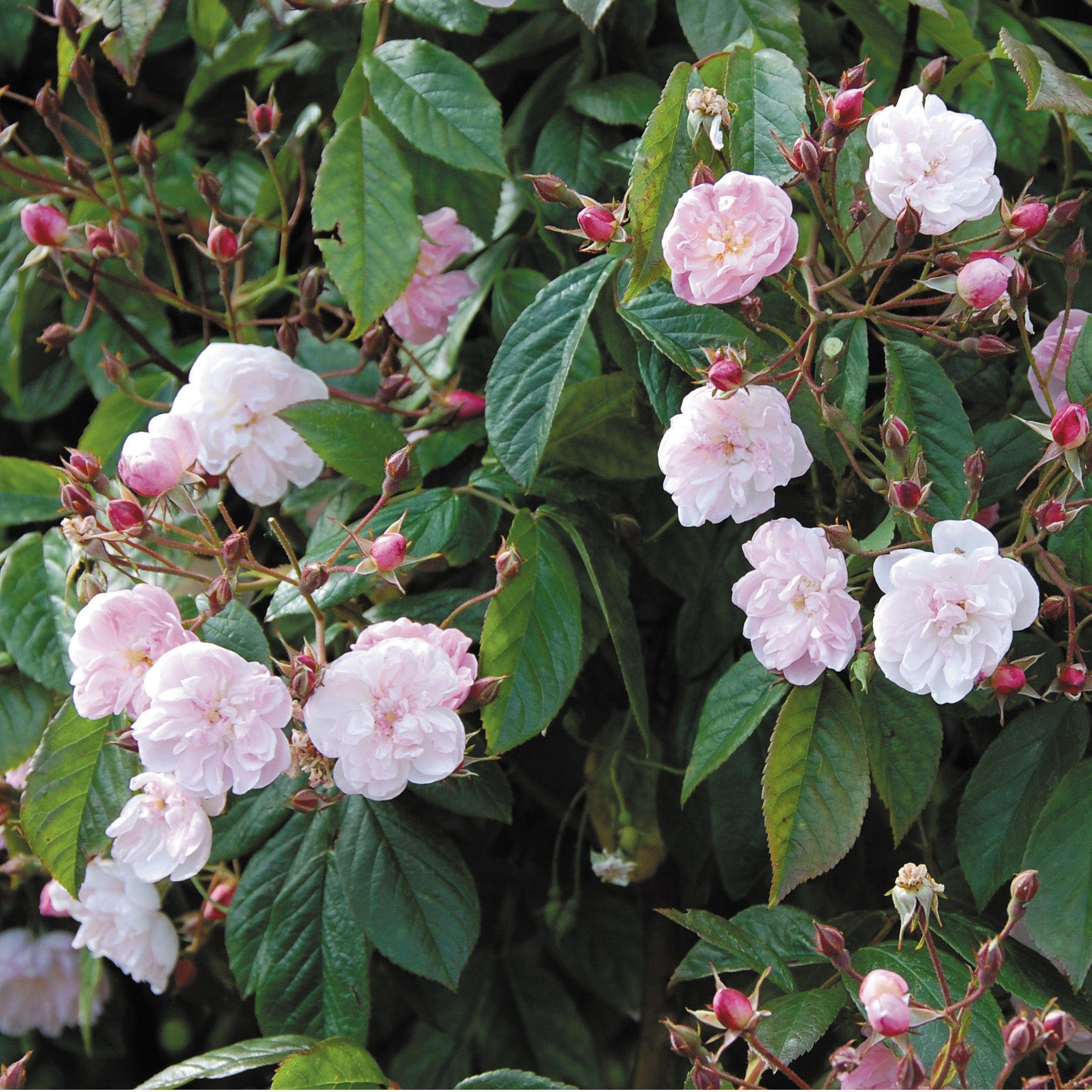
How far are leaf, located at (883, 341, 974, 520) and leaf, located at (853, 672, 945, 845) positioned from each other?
0.12 meters

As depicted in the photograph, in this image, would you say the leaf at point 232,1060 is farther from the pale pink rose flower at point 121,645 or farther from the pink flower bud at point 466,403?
the pink flower bud at point 466,403

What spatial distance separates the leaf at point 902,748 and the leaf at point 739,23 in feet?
1.47

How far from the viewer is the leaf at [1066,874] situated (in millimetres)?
630

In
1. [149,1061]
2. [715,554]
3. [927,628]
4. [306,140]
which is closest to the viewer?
[927,628]

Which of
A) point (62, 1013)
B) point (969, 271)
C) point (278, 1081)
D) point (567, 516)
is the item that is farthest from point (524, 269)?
point (62, 1013)

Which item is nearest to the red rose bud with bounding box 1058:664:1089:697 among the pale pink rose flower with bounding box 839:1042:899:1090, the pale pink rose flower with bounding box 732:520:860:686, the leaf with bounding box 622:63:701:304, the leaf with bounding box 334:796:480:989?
the pale pink rose flower with bounding box 732:520:860:686

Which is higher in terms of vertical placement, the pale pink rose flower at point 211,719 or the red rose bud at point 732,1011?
the pale pink rose flower at point 211,719

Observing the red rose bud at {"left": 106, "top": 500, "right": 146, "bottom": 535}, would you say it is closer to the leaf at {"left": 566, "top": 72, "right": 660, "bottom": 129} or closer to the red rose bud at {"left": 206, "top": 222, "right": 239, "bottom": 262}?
the red rose bud at {"left": 206, "top": 222, "right": 239, "bottom": 262}

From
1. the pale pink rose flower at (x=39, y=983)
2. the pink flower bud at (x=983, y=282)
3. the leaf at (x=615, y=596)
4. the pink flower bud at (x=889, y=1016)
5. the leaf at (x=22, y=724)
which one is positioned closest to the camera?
the pink flower bud at (x=889, y=1016)

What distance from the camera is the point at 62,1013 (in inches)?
45.0

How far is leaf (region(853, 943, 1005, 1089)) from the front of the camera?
0.60 metres

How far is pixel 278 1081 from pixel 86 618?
305 millimetres

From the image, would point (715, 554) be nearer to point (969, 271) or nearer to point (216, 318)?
point (969, 271)

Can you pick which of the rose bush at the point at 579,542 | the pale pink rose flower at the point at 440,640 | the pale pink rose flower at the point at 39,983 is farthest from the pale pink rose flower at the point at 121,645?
the pale pink rose flower at the point at 39,983
